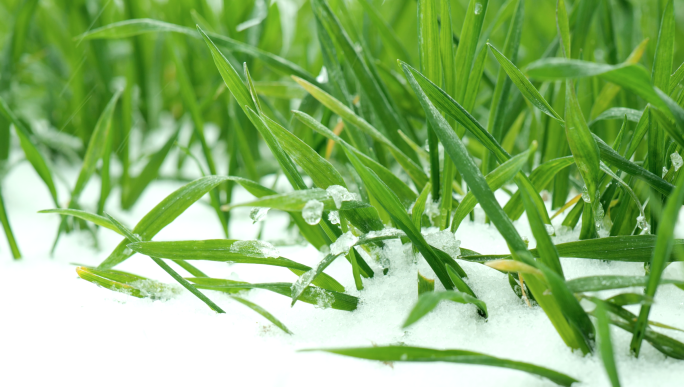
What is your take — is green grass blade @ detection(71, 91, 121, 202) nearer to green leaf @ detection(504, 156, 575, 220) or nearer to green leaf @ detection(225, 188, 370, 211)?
green leaf @ detection(225, 188, 370, 211)

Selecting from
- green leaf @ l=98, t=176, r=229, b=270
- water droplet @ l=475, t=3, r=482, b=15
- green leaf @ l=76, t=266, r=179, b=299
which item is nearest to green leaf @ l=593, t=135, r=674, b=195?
water droplet @ l=475, t=3, r=482, b=15

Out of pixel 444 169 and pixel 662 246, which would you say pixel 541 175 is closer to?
pixel 444 169

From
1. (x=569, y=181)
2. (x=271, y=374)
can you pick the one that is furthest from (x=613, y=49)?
(x=271, y=374)

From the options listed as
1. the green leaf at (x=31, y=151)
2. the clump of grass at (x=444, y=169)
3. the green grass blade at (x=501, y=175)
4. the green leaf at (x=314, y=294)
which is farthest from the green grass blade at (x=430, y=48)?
the green leaf at (x=31, y=151)

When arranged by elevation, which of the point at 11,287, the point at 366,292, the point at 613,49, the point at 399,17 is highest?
the point at 399,17

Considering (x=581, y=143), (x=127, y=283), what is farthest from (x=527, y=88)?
(x=127, y=283)

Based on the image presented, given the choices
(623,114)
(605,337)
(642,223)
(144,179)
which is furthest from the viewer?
(144,179)

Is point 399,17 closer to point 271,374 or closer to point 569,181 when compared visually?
point 569,181
